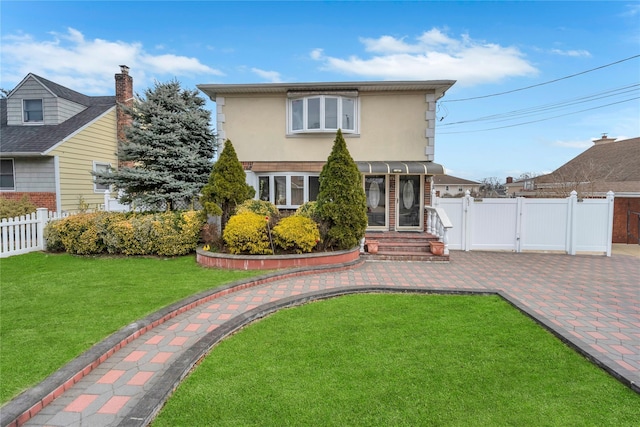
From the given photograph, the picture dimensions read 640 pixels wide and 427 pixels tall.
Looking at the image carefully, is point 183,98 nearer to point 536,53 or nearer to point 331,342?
point 331,342

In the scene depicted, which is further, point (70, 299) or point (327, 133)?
point (327, 133)

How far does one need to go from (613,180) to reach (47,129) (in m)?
38.0

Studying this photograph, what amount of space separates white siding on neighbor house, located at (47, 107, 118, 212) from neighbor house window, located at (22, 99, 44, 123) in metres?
3.28

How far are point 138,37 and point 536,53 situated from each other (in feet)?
64.1

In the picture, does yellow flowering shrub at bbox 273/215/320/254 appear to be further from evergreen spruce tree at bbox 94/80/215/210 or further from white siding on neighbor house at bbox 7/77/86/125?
white siding on neighbor house at bbox 7/77/86/125

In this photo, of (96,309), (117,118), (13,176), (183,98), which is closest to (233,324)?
(96,309)

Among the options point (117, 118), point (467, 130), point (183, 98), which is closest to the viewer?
point (183, 98)

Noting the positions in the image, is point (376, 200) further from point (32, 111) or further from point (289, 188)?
point (32, 111)

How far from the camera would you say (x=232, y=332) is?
545 cm

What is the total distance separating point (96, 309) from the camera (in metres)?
6.02

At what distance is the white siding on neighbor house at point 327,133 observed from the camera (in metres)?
13.8

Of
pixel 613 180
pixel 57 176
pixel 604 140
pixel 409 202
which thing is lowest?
pixel 409 202

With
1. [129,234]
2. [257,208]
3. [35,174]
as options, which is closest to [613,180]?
[257,208]

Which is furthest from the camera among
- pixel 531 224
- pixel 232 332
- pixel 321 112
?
pixel 321 112
